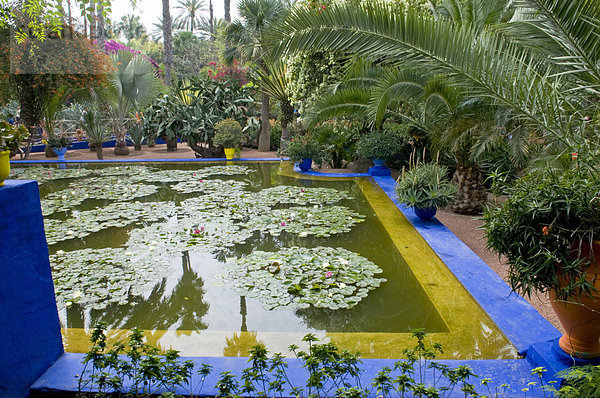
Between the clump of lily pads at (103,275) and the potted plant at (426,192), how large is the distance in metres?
3.25

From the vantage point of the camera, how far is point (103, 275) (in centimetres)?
447

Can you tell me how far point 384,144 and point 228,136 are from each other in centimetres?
508

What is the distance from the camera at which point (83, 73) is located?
39.2ft

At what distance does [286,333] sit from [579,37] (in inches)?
121

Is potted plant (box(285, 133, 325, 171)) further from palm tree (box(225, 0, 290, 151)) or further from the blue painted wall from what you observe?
the blue painted wall

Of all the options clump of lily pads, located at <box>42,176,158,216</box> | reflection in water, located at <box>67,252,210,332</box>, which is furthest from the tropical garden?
clump of lily pads, located at <box>42,176,158,216</box>

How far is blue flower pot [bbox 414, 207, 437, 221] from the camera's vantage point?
606 cm

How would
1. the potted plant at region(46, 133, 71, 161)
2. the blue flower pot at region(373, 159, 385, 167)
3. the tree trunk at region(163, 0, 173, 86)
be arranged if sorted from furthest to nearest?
the tree trunk at region(163, 0, 173, 86) → the potted plant at region(46, 133, 71, 161) → the blue flower pot at region(373, 159, 385, 167)

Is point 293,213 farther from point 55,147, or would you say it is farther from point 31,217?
point 55,147

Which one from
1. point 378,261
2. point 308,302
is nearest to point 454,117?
point 378,261

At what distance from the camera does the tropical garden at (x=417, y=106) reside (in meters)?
2.42

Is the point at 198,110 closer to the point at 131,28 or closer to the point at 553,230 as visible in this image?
the point at 553,230

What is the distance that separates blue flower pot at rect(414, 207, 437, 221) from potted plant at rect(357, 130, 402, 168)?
3.69m

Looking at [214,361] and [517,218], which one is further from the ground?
[517,218]
